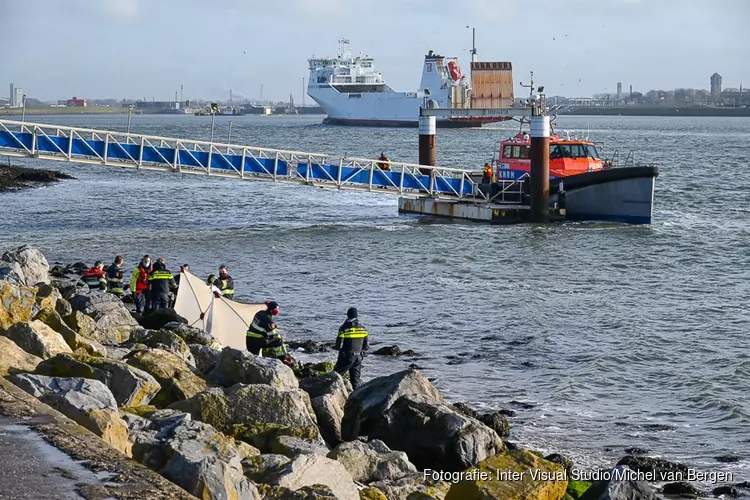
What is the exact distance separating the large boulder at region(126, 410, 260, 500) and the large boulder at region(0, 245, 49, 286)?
34.1 ft

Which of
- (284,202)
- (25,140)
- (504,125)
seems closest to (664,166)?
(284,202)

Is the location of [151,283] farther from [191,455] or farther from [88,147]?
[88,147]

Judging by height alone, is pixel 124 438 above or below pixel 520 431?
above

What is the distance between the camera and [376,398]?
12578mm

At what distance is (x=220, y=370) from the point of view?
42.8 ft

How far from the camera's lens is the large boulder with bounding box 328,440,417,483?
406 inches

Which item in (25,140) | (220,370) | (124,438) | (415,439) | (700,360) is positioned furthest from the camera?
(25,140)

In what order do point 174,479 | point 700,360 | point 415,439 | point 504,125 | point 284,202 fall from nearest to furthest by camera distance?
point 174,479 < point 415,439 < point 700,360 < point 284,202 < point 504,125

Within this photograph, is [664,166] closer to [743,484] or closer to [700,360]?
[700,360]

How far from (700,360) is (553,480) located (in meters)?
9.12

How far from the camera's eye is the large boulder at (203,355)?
14.6 meters

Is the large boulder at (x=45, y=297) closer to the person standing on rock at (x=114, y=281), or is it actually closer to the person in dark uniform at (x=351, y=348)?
the person in dark uniform at (x=351, y=348)

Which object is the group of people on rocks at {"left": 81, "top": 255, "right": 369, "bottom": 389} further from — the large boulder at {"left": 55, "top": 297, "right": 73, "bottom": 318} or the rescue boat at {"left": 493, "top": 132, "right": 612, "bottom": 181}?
the rescue boat at {"left": 493, "top": 132, "right": 612, "bottom": 181}

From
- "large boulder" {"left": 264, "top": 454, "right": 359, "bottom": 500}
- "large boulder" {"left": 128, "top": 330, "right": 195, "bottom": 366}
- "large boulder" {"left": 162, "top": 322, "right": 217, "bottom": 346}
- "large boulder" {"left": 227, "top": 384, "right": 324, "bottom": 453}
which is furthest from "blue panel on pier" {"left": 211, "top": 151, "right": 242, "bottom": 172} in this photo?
"large boulder" {"left": 264, "top": 454, "right": 359, "bottom": 500}
